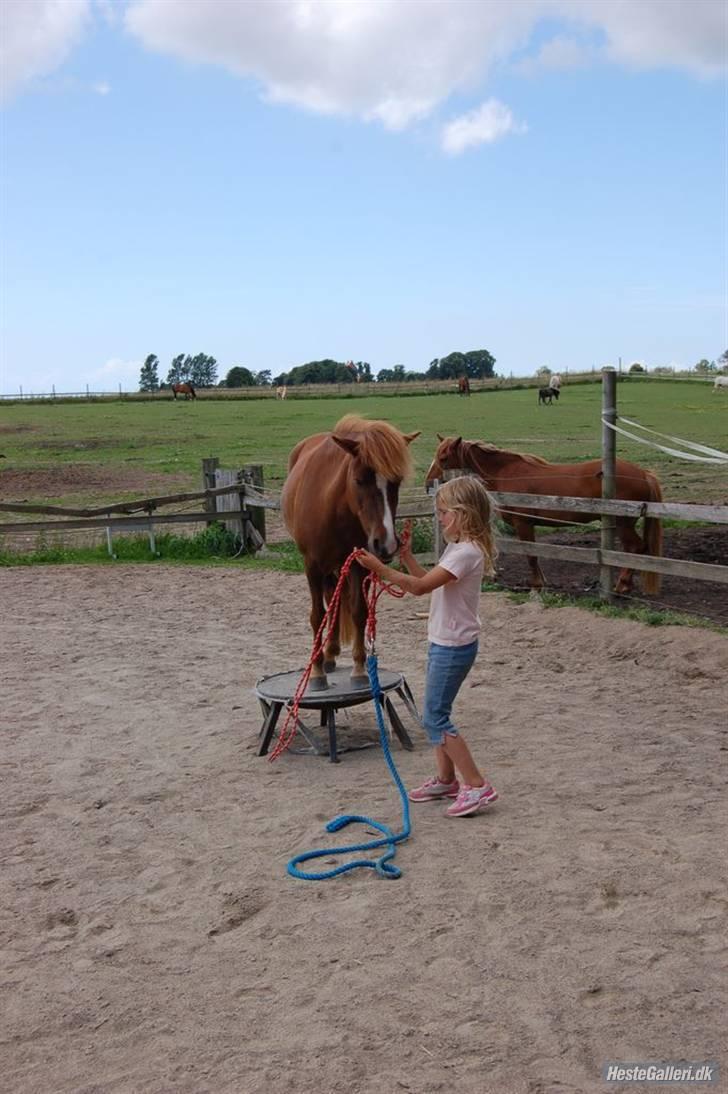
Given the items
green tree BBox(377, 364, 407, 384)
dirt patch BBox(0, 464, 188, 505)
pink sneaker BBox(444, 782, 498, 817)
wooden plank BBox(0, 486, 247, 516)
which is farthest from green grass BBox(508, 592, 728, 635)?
green tree BBox(377, 364, 407, 384)

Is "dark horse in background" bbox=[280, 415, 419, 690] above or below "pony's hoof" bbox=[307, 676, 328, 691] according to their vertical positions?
above

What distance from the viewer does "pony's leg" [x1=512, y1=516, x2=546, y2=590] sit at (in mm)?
9711

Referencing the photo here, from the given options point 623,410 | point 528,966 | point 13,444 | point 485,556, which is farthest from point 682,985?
point 623,410

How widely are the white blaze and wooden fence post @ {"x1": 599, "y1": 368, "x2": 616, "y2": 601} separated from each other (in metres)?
4.15

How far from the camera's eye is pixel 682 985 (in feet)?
9.98

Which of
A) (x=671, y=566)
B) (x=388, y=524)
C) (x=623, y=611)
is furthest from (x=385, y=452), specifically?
(x=623, y=611)

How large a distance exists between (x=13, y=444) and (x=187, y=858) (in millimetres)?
25918

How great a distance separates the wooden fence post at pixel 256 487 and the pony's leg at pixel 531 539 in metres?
4.00

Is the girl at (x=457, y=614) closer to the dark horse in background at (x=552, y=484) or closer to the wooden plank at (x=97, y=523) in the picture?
the dark horse in background at (x=552, y=484)

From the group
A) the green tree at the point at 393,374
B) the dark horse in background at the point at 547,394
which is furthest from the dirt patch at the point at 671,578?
the green tree at the point at 393,374

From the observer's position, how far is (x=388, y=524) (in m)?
5.08

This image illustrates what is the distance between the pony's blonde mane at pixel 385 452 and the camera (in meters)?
5.10

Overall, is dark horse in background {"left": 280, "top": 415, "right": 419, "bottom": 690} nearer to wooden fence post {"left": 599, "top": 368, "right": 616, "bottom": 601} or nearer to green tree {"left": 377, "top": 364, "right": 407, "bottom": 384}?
wooden fence post {"left": 599, "top": 368, "right": 616, "bottom": 601}

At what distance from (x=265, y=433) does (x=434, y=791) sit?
2640 centimetres
